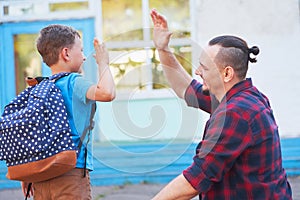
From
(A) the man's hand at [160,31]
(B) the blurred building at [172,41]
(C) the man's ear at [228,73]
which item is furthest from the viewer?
(B) the blurred building at [172,41]

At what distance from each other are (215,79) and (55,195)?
1.02 meters

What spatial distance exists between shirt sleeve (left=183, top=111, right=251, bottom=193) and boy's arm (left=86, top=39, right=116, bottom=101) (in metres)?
0.61

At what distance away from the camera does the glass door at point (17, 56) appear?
7.30 metres

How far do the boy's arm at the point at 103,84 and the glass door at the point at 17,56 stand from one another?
451cm

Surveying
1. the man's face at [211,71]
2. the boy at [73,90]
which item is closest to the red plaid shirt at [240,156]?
the man's face at [211,71]

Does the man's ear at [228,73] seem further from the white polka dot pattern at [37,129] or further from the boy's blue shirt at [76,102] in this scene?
the white polka dot pattern at [37,129]

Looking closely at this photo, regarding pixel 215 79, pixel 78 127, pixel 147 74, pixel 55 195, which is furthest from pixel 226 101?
pixel 147 74

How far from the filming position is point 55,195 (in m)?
2.80

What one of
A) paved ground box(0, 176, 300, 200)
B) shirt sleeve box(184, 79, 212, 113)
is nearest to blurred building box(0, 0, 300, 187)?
paved ground box(0, 176, 300, 200)

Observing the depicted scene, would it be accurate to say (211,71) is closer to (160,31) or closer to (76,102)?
(160,31)

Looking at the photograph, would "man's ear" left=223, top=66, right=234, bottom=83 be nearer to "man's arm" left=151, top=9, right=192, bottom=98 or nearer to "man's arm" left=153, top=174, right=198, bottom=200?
"man's arm" left=153, top=174, right=198, bottom=200

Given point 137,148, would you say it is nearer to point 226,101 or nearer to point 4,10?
point 4,10

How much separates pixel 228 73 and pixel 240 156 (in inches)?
14.7

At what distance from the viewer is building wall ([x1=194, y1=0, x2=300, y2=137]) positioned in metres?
6.80
